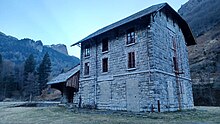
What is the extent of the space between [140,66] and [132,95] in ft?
8.14

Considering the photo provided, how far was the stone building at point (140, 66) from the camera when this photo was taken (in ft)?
44.7

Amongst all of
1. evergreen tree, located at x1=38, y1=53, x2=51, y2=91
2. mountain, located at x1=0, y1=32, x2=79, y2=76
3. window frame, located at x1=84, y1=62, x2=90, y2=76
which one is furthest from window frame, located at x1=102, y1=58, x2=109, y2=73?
mountain, located at x1=0, y1=32, x2=79, y2=76

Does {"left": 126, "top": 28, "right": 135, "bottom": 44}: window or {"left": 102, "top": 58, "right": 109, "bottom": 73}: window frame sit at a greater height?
{"left": 126, "top": 28, "right": 135, "bottom": 44}: window

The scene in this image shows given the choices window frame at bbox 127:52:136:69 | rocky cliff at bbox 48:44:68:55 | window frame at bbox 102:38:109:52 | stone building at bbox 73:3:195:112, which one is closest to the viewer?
stone building at bbox 73:3:195:112

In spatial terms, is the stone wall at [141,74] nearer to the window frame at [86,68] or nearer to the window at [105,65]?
the window at [105,65]

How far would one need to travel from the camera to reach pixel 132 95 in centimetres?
1411

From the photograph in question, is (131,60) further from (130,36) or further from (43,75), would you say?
(43,75)

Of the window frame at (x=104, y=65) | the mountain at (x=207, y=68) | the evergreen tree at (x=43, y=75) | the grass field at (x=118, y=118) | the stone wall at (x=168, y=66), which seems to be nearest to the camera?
the grass field at (x=118, y=118)

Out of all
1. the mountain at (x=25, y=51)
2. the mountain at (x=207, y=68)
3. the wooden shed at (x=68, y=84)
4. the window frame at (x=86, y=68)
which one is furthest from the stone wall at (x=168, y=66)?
the mountain at (x=25, y=51)

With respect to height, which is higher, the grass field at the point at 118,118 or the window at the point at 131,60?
the window at the point at 131,60

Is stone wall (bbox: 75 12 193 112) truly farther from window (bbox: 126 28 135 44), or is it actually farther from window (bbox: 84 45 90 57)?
window (bbox: 84 45 90 57)

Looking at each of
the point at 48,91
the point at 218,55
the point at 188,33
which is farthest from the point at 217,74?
Answer: the point at 48,91

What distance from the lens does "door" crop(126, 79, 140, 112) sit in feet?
45.1

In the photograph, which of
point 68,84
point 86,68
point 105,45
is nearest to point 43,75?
point 68,84
